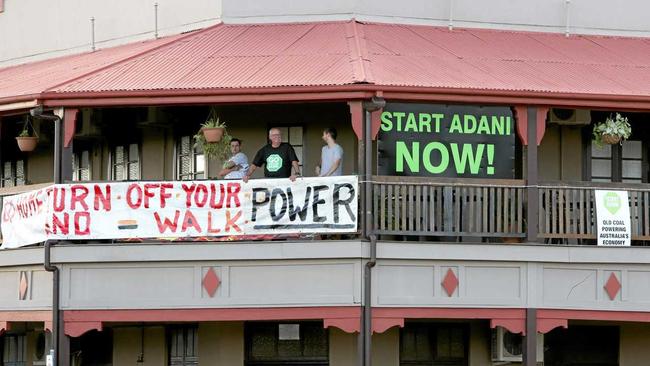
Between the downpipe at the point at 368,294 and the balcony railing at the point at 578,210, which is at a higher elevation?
the balcony railing at the point at 578,210

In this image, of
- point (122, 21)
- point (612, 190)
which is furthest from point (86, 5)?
point (612, 190)

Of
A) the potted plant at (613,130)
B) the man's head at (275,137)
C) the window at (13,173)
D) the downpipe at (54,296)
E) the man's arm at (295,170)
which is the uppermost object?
the potted plant at (613,130)

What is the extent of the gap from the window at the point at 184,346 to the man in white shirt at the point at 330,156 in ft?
12.8

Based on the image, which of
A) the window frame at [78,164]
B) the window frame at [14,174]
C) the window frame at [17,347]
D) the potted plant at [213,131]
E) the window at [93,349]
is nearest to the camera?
the potted plant at [213,131]

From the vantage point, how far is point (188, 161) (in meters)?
25.9

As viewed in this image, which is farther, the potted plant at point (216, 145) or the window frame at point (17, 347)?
the window frame at point (17, 347)

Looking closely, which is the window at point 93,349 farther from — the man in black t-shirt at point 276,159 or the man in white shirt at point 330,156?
the man in white shirt at point 330,156

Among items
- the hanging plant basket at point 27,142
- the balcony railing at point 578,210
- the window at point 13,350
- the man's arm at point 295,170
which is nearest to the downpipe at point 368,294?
the man's arm at point 295,170

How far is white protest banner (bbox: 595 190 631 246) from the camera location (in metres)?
23.5

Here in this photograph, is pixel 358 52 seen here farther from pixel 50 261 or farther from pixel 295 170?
pixel 50 261

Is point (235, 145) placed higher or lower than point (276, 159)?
higher

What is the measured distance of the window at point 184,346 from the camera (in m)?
25.4

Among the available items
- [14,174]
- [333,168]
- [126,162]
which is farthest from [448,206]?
[14,174]

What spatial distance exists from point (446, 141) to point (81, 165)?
757cm
